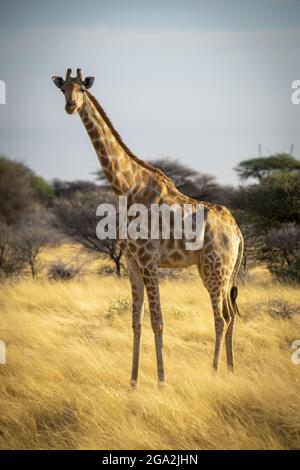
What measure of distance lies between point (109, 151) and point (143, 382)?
2.54 m

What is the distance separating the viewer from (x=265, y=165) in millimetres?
24625

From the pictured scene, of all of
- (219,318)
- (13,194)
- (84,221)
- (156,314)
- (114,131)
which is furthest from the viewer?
(13,194)

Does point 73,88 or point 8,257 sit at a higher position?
point 73,88

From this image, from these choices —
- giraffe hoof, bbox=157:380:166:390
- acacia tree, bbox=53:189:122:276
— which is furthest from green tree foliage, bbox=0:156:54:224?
giraffe hoof, bbox=157:380:166:390

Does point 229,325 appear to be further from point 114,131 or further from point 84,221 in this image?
point 84,221

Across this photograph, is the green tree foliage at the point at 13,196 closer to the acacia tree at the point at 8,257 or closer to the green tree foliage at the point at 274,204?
the acacia tree at the point at 8,257

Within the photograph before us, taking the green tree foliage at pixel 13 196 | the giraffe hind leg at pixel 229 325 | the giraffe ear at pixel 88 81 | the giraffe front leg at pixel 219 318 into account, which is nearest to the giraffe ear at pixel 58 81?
the giraffe ear at pixel 88 81

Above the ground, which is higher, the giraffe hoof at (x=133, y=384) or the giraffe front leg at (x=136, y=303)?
the giraffe front leg at (x=136, y=303)

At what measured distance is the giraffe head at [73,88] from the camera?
17.9ft

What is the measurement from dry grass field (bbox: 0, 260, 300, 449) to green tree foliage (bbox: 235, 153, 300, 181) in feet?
48.9

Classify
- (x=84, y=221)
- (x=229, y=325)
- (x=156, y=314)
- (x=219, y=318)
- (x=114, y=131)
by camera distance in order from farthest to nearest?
(x=84, y=221)
(x=229, y=325)
(x=219, y=318)
(x=114, y=131)
(x=156, y=314)

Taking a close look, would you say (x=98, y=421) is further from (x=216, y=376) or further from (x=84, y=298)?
(x=84, y=298)

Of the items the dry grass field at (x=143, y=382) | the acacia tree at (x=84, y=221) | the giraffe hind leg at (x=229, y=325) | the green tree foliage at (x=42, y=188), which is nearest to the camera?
the dry grass field at (x=143, y=382)

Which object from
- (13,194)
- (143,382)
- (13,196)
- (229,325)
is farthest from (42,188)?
(143,382)
